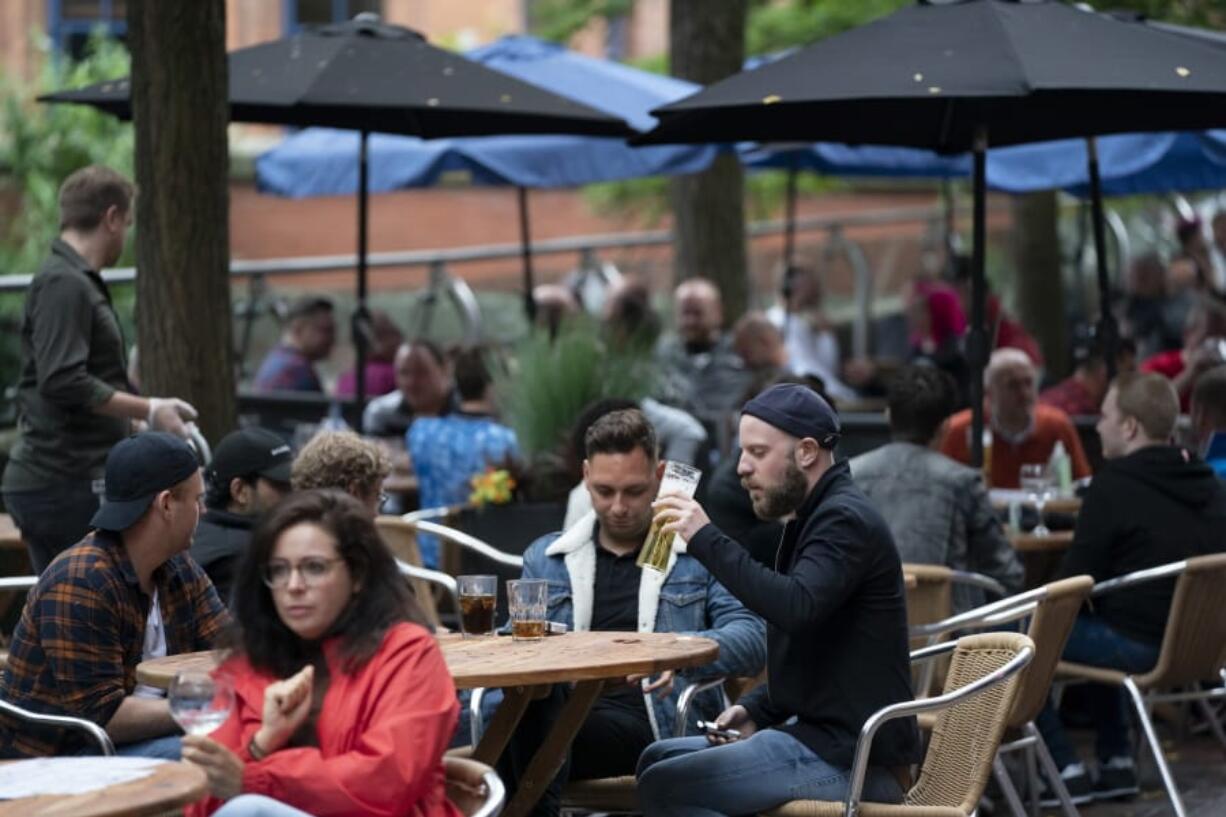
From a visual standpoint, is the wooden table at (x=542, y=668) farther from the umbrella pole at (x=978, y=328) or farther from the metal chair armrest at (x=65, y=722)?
the umbrella pole at (x=978, y=328)

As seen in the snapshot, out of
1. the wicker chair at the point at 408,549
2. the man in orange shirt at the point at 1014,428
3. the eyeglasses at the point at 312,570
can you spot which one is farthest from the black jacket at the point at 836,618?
the man in orange shirt at the point at 1014,428

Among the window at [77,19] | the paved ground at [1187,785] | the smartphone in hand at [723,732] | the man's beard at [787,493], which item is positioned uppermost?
the window at [77,19]

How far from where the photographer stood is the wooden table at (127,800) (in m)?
4.05

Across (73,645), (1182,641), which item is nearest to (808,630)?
(73,645)

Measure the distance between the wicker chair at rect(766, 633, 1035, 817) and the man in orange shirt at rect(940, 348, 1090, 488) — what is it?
366 cm

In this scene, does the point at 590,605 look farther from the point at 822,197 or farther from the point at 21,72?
the point at 822,197

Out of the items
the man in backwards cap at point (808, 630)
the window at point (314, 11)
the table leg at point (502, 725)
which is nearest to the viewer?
the man in backwards cap at point (808, 630)

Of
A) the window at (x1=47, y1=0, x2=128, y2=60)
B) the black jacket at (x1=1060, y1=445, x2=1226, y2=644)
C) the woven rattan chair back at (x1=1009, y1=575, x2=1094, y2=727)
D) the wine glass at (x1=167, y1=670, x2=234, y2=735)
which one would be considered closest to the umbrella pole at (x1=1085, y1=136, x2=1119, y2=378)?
the black jacket at (x1=1060, y1=445, x2=1226, y2=644)

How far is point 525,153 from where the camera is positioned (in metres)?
13.4

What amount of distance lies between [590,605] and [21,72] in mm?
20048

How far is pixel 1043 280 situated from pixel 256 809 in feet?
45.2

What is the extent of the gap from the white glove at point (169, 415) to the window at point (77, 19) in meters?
19.1

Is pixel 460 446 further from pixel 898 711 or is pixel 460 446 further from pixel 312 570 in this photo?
pixel 312 570

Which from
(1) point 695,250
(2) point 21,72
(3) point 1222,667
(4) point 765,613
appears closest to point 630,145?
(3) point 1222,667
